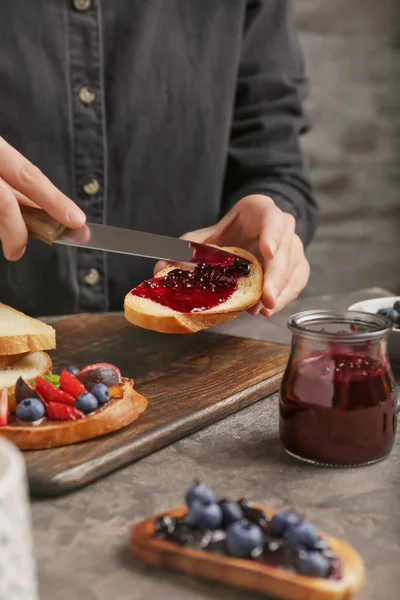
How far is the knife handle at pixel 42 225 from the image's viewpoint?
201cm

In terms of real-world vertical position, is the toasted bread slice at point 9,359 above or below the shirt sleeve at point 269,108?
below

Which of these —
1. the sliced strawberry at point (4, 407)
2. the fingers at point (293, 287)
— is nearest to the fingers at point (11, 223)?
the sliced strawberry at point (4, 407)

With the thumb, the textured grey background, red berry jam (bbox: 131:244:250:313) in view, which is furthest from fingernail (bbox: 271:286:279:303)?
the textured grey background

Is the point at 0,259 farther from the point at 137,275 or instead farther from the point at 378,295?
the point at 378,295

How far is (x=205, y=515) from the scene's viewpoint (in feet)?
3.68

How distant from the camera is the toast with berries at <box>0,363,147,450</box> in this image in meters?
1.52

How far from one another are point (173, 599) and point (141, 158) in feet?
6.32

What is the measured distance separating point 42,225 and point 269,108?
1226 millimetres

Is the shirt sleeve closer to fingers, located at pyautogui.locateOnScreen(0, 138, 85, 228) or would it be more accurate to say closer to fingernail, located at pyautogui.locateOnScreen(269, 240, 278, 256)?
fingernail, located at pyautogui.locateOnScreen(269, 240, 278, 256)

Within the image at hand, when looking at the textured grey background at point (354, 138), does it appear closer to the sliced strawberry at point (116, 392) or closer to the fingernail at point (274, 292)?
the fingernail at point (274, 292)

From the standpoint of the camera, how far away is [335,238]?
179 inches

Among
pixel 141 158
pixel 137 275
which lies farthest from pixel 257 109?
pixel 137 275

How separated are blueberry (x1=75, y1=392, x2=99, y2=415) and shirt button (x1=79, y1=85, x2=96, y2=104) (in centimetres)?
139

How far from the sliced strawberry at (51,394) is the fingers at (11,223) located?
499 millimetres
